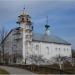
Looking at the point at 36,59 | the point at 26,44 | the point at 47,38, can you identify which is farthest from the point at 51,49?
the point at 36,59

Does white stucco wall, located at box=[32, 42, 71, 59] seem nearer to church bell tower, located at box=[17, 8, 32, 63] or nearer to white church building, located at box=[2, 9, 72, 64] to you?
white church building, located at box=[2, 9, 72, 64]

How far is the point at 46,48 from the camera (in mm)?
106312

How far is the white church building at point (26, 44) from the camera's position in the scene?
323 feet

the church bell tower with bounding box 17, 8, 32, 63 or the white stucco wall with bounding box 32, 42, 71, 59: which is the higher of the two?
the church bell tower with bounding box 17, 8, 32, 63

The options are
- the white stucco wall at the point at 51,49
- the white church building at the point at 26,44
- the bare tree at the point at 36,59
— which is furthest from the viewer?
the white stucco wall at the point at 51,49

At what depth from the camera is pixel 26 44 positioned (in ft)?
331

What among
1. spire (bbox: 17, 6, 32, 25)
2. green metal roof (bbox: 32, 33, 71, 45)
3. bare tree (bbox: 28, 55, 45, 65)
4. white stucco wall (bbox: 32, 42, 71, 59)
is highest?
spire (bbox: 17, 6, 32, 25)

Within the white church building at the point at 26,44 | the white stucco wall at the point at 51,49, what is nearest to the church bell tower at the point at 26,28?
the white church building at the point at 26,44

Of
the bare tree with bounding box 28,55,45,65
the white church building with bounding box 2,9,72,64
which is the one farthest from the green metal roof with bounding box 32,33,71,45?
the bare tree with bounding box 28,55,45,65

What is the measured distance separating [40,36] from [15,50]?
12021 mm

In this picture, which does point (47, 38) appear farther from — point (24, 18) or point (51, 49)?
point (24, 18)

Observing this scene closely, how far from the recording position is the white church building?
98562mm

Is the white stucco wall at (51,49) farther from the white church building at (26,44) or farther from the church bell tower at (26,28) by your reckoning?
the church bell tower at (26,28)

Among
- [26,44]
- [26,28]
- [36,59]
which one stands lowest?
[36,59]
